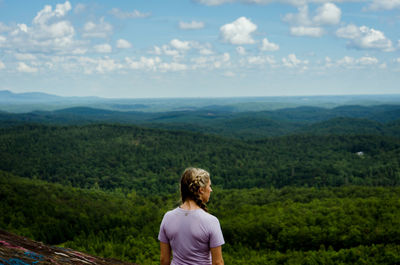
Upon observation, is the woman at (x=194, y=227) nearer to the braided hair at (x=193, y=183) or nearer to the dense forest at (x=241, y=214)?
the braided hair at (x=193, y=183)

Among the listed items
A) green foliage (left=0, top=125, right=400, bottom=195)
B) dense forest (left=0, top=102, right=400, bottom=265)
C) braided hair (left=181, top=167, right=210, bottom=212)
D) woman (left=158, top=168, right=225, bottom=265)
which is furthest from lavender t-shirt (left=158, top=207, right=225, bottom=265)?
green foliage (left=0, top=125, right=400, bottom=195)

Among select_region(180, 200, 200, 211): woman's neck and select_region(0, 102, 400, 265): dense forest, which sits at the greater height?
select_region(180, 200, 200, 211): woman's neck

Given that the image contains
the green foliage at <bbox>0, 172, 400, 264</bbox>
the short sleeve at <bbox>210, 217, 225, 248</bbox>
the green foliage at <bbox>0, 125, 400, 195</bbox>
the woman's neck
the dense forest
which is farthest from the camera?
the green foliage at <bbox>0, 125, 400, 195</bbox>

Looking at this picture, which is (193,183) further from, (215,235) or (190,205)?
(215,235)

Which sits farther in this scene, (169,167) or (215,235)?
(169,167)

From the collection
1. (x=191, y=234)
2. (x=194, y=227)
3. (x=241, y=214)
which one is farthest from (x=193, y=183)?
(x=241, y=214)

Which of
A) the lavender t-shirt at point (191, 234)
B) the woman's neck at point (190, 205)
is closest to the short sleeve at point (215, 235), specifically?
the lavender t-shirt at point (191, 234)

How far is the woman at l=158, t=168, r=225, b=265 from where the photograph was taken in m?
7.14

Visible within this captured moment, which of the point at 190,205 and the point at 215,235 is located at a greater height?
the point at 190,205

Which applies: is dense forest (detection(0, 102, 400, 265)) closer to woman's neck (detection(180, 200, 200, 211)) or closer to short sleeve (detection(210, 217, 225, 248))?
woman's neck (detection(180, 200, 200, 211))

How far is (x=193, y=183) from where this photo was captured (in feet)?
23.6

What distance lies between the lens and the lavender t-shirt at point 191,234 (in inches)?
281

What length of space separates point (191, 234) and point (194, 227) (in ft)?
0.58

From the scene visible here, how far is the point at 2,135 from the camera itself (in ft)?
641
